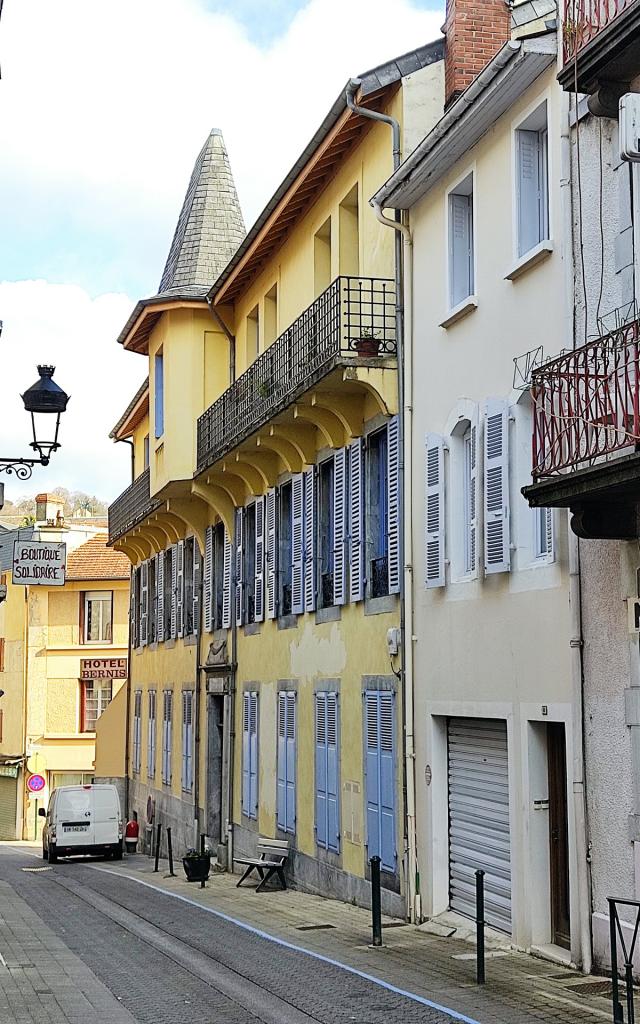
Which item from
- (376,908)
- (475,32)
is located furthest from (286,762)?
(475,32)

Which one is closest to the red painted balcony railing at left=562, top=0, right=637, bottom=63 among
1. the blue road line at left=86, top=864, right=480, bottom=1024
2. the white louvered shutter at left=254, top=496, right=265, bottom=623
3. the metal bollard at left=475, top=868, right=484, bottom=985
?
the metal bollard at left=475, top=868, right=484, bottom=985

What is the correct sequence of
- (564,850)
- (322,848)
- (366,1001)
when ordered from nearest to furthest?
(366,1001) < (564,850) < (322,848)

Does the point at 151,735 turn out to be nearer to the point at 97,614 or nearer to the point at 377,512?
the point at 97,614

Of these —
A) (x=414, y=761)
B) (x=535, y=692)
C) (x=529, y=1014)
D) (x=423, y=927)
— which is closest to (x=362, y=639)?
(x=414, y=761)

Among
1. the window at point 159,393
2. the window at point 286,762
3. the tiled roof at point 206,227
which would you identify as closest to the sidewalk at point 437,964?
the window at point 286,762

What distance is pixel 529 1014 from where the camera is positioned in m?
10.6

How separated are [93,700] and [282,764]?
31.5 m

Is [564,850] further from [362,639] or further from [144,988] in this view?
[362,639]

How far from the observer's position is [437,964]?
1307 cm

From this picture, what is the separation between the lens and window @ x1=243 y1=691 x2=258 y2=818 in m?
24.1

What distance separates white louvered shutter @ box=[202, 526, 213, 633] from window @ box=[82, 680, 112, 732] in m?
24.3

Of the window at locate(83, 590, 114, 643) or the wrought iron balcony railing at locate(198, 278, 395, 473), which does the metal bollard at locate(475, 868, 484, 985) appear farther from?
the window at locate(83, 590, 114, 643)

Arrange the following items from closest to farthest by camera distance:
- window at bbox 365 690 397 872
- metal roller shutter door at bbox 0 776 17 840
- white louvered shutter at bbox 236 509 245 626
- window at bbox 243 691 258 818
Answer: window at bbox 365 690 397 872, window at bbox 243 691 258 818, white louvered shutter at bbox 236 509 245 626, metal roller shutter door at bbox 0 776 17 840

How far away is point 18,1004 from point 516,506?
Answer: 20.2 ft
